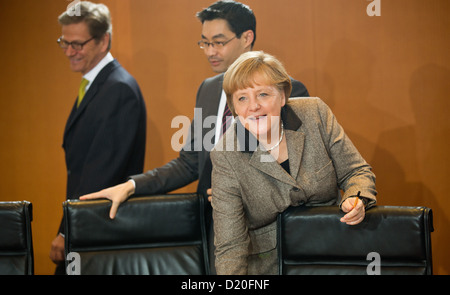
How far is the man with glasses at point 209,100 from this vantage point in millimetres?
2203

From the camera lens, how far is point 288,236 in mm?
1677

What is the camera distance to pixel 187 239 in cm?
186

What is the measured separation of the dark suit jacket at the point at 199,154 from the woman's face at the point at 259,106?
0.43 m

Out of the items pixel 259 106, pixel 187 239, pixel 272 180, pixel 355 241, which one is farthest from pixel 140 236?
pixel 355 241

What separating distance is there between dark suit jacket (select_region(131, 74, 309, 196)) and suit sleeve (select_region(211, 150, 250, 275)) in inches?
18.2

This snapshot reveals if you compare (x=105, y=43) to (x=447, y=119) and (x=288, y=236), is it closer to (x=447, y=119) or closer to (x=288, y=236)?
(x=288, y=236)

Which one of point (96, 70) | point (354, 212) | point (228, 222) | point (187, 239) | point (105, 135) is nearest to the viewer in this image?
point (354, 212)

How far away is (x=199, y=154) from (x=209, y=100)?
262 mm

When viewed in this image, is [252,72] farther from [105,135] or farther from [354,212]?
[105,135]

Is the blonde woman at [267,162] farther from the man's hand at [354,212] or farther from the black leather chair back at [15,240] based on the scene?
the black leather chair back at [15,240]

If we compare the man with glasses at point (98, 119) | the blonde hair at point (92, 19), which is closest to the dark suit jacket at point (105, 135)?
the man with glasses at point (98, 119)

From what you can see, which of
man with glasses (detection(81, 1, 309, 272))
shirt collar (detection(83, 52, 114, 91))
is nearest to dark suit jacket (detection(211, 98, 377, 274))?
man with glasses (detection(81, 1, 309, 272))

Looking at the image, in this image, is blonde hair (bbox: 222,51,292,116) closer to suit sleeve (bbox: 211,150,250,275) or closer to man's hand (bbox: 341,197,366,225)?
suit sleeve (bbox: 211,150,250,275)
